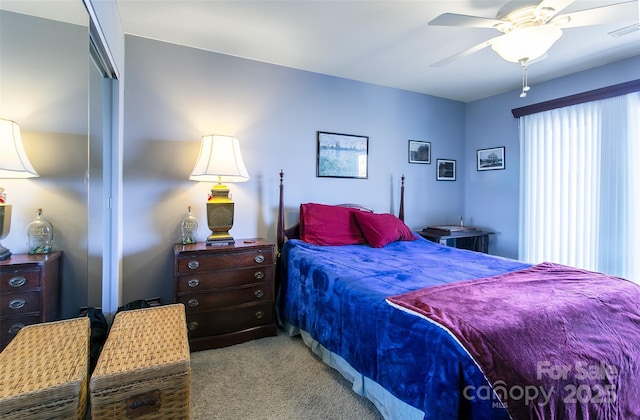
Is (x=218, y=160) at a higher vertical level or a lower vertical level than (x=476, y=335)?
higher

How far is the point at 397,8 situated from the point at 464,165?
2.84 meters

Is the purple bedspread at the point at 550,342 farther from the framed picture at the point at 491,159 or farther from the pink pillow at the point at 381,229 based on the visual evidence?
the framed picture at the point at 491,159

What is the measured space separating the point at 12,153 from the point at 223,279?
1591mm

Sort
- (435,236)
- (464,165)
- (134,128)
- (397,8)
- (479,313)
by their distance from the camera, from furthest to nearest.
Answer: (464,165) → (435,236) → (134,128) → (397,8) → (479,313)

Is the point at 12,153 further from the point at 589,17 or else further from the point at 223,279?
the point at 589,17

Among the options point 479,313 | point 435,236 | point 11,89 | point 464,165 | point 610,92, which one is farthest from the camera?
point 464,165

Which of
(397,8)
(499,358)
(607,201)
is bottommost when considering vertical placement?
(499,358)

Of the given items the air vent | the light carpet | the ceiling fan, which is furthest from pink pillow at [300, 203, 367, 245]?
the air vent

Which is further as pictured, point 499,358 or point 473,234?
point 473,234

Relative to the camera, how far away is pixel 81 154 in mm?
1502

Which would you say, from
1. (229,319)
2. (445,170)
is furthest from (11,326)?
(445,170)

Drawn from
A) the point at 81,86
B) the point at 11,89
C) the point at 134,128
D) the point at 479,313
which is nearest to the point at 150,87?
the point at 134,128

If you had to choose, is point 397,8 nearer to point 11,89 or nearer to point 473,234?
point 11,89

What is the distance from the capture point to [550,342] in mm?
1113
